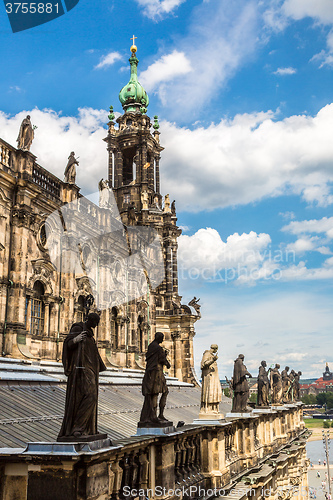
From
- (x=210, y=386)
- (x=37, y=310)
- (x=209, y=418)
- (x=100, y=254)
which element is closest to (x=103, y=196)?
(x=100, y=254)

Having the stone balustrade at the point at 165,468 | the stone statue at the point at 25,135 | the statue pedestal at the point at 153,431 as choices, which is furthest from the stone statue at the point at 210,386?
the stone statue at the point at 25,135

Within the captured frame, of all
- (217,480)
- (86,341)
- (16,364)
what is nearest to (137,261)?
(16,364)

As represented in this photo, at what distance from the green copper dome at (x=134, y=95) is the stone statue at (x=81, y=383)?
39.7 m

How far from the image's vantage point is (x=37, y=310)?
22.0m

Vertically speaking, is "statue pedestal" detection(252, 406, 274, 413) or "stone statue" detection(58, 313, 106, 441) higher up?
"stone statue" detection(58, 313, 106, 441)

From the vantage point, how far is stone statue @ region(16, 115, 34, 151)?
21.8 m

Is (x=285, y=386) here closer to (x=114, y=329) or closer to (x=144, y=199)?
(x=114, y=329)

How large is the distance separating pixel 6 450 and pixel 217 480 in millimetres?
7435

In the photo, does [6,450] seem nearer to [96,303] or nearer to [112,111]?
[96,303]

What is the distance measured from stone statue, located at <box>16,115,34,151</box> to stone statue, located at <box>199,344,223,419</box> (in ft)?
41.5

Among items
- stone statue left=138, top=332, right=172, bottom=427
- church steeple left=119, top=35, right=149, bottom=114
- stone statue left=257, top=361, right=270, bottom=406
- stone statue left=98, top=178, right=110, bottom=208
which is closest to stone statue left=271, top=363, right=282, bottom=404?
stone statue left=257, top=361, right=270, bottom=406

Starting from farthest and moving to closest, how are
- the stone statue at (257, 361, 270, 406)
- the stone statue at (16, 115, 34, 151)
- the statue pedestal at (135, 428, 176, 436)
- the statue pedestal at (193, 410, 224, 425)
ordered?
the stone statue at (257, 361, 270, 406) < the stone statue at (16, 115, 34, 151) < the statue pedestal at (193, 410, 224, 425) < the statue pedestal at (135, 428, 176, 436)

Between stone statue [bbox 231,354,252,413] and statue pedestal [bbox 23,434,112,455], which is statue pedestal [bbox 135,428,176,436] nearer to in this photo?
statue pedestal [bbox 23,434,112,455]

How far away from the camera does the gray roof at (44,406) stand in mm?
10594
